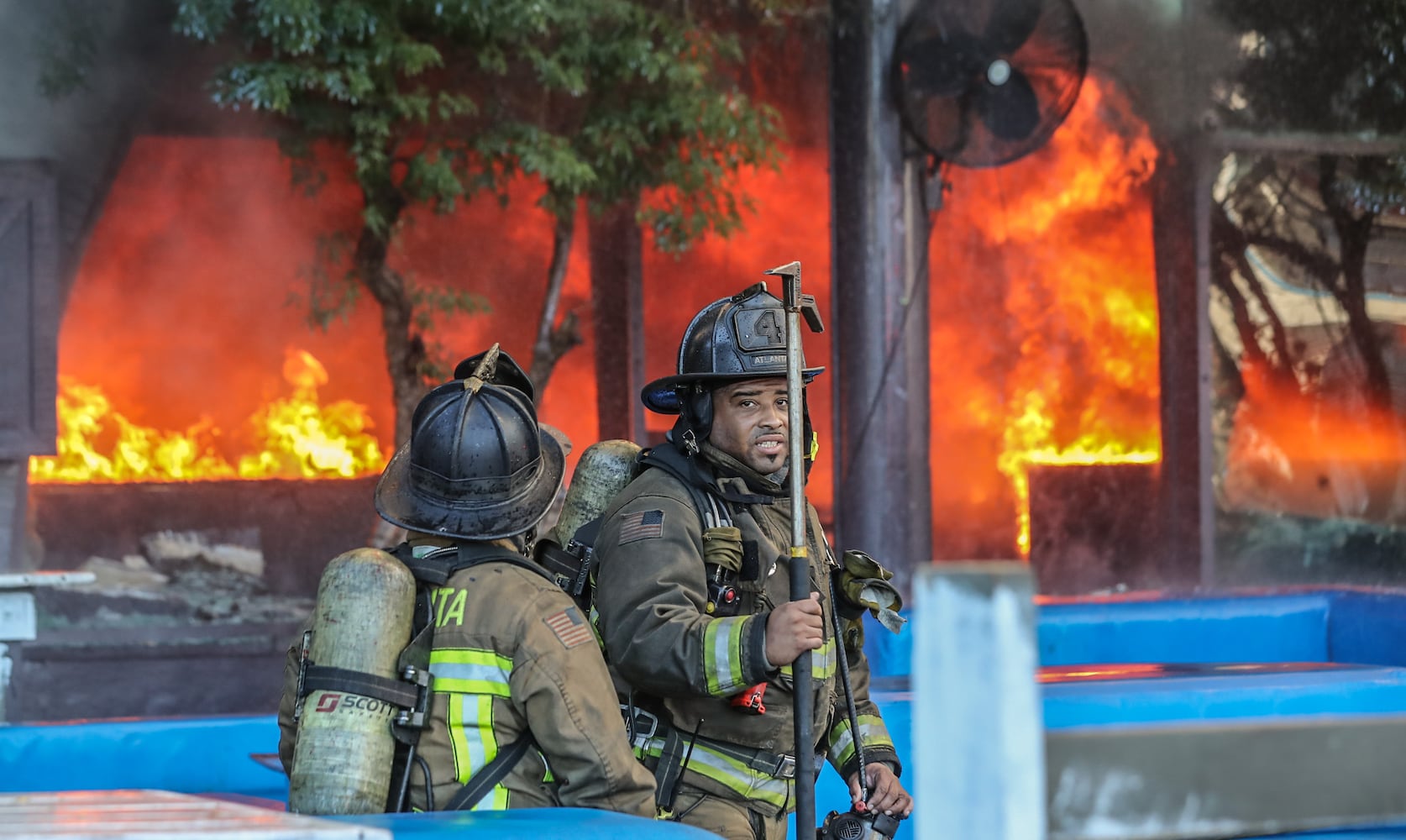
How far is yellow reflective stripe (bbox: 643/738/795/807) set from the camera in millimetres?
2824

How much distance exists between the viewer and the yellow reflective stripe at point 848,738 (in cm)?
312

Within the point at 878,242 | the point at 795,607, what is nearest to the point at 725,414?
the point at 795,607

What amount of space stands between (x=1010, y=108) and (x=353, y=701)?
5.47 meters

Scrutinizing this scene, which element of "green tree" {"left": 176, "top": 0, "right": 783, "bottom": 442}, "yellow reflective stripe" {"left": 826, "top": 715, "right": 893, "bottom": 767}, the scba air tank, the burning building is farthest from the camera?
the burning building

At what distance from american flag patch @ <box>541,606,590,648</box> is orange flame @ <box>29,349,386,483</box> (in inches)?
273

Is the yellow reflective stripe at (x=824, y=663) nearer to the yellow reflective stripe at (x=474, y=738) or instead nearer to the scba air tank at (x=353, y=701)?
the yellow reflective stripe at (x=474, y=738)

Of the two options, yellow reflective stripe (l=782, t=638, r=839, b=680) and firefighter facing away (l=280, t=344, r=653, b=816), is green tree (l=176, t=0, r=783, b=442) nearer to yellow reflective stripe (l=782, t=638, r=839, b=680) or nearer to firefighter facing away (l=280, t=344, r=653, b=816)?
yellow reflective stripe (l=782, t=638, r=839, b=680)

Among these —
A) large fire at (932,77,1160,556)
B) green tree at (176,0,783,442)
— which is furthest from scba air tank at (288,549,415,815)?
large fire at (932,77,1160,556)

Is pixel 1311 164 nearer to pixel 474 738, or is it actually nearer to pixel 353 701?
pixel 474 738

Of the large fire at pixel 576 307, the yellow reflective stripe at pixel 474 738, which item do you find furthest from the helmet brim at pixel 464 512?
the large fire at pixel 576 307

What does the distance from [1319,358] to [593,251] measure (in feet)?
16.9

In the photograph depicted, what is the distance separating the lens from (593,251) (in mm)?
9500

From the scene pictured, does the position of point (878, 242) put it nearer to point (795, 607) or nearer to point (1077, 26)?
point (1077, 26)

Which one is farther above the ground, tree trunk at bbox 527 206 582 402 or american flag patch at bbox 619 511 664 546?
tree trunk at bbox 527 206 582 402
